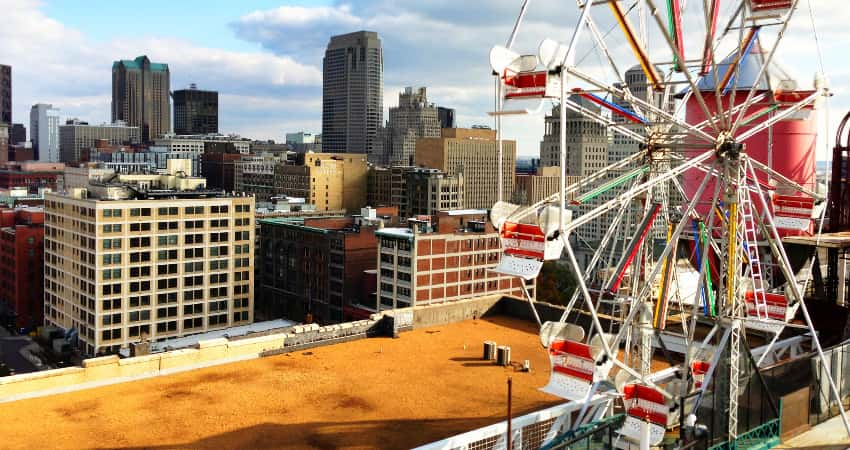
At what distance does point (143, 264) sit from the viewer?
95000mm

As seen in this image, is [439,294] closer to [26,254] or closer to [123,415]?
[26,254]

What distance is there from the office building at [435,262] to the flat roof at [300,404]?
2284 inches

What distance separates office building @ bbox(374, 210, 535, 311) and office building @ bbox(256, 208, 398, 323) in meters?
8.37

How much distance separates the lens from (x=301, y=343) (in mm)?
36844

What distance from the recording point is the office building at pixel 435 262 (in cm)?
9581

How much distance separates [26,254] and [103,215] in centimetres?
3211

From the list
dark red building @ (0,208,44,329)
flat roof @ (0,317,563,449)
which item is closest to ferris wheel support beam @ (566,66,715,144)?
flat roof @ (0,317,563,449)

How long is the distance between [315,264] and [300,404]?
84085 mm

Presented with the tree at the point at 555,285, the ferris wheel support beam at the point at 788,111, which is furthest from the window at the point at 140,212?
the ferris wheel support beam at the point at 788,111

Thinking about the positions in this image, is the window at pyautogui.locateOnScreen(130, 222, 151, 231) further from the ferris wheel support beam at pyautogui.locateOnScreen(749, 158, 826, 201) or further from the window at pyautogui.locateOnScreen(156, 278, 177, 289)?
the ferris wheel support beam at pyautogui.locateOnScreen(749, 158, 826, 201)

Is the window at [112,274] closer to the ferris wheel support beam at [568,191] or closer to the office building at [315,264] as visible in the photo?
the office building at [315,264]

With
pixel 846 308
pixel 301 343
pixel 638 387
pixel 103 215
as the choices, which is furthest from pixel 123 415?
pixel 103 215

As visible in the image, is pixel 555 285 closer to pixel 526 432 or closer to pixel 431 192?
pixel 431 192

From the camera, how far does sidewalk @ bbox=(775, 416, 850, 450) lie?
78.2 feet
